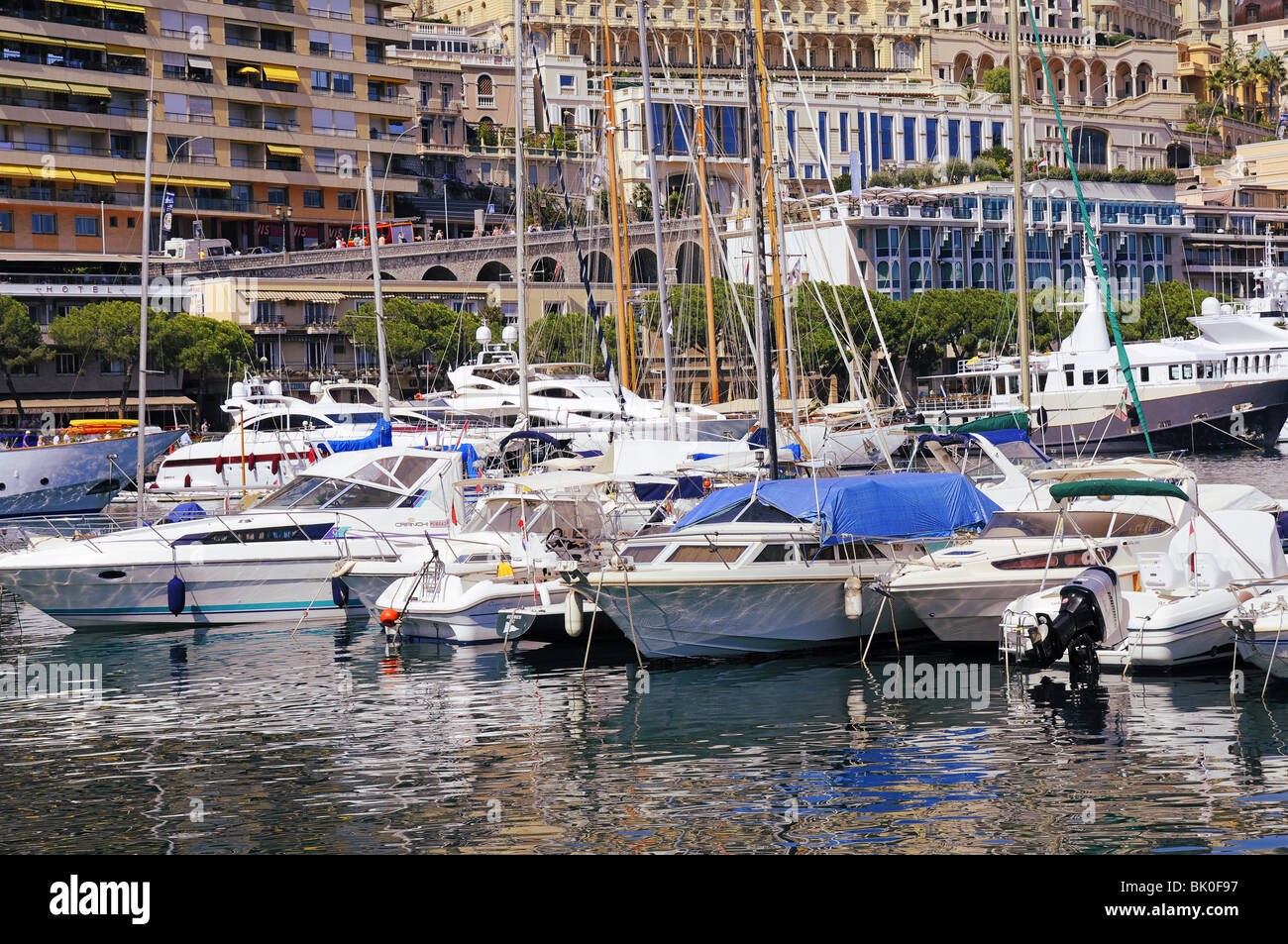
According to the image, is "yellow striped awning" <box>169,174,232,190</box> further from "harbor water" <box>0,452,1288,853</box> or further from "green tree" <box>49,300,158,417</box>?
"harbor water" <box>0,452,1288,853</box>

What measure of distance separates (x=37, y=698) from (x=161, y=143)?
69.9 m

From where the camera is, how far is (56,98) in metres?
83.3

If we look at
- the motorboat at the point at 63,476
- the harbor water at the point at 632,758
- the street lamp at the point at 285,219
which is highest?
the street lamp at the point at 285,219

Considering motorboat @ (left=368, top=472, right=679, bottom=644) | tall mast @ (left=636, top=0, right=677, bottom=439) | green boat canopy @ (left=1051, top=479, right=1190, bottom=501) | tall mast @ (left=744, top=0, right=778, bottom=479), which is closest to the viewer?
green boat canopy @ (left=1051, top=479, right=1190, bottom=501)

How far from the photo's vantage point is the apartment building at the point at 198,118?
271 ft

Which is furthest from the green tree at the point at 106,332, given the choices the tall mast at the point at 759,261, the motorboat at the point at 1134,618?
the motorboat at the point at 1134,618

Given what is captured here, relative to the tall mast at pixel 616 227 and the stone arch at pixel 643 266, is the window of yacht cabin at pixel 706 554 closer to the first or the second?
the tall mast at pixel 616 227

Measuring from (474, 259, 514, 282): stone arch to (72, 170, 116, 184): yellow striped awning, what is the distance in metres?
20.6

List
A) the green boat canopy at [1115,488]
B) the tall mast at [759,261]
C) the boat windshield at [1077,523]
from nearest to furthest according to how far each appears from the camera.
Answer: the green boat canopy at [1115,488]
the boat windshield at [1077,523]
the tall mast at [759,261]

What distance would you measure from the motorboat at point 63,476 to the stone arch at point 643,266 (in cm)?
5059

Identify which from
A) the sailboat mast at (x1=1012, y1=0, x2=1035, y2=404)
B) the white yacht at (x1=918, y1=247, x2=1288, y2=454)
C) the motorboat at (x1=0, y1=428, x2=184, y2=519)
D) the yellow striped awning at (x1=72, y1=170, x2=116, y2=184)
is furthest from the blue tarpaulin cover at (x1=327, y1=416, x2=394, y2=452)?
the yellow striped awning at (x1=72, y1=170, x2=116, y2=184)

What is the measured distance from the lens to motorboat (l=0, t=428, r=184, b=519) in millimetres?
46656

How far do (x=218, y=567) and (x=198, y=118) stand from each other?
2609 inches
